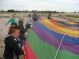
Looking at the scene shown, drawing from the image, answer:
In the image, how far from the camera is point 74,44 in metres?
7.76

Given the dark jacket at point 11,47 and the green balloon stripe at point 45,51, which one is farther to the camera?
the green balloon stripe at point 45,51

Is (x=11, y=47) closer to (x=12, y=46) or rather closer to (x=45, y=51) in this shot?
(x=12, y=46)

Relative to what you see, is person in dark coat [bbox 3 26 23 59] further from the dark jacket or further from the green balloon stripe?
the green balloon stripe

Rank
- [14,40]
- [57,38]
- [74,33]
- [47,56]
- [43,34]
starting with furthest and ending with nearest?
1. [43,34]
2. [74,33]
3. [57,38]
4. [47,56]
5. [14,40]

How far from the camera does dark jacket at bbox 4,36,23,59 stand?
6200mm

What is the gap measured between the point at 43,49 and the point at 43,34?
1.60 m

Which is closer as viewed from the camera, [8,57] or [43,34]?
[8,57]

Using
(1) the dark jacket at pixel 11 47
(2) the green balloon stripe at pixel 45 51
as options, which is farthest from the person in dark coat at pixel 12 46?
(2) the green balloon stripe at pixel 45 51

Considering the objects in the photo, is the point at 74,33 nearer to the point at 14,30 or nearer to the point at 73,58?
the point at 73,58

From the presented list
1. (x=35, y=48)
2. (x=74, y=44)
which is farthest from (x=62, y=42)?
(x=35, y=48)

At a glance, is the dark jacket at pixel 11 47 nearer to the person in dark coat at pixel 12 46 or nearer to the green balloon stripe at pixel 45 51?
the person in dark coat at pixel 12 46

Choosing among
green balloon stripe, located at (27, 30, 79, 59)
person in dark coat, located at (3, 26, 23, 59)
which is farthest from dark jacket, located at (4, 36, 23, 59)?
green balloon stripe, located at (27, 30, 79, 59)

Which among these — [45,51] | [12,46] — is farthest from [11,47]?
[45,51]

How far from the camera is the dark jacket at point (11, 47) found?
6.20m
